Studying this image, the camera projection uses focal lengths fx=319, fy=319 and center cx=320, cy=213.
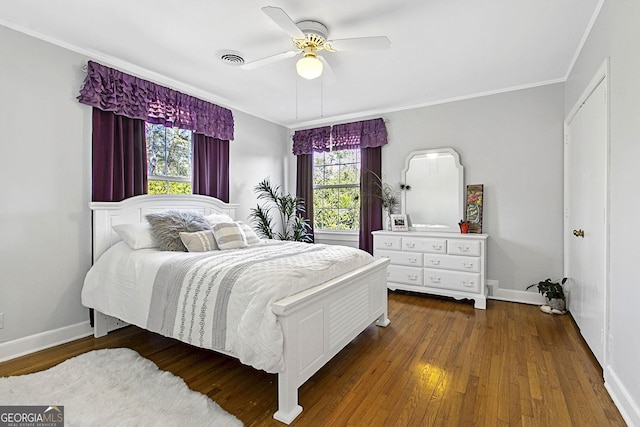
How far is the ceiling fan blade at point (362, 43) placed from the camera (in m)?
2.18

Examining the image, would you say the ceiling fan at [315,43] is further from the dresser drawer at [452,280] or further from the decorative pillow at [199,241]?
the dresser drawer at [452,280]

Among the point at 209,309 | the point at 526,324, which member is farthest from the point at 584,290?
the point at 209,309

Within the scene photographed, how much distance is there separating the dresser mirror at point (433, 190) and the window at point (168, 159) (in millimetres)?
2849

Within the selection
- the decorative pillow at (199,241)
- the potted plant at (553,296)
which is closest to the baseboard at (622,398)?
the potted plant at (553,296)

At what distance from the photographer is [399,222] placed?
4336mm

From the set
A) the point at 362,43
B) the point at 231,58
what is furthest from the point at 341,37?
the point at 231,58

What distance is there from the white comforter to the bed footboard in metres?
0.07

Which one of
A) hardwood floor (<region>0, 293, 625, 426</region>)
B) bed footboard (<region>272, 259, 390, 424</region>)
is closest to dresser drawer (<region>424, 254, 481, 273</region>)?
hardwood floor (<region>0, 293, 625, 426</region>)

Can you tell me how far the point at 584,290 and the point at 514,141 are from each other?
185 cm

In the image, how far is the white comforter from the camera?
1741 mm

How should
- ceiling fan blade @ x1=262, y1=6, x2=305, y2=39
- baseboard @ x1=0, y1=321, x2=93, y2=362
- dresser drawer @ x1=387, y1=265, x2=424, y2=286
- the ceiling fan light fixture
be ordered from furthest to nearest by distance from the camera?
dresser drawer @ x1=387, y1=265, x2=424, y2=286, baseboard @ x1=0, y1=321, x2=93, y2=362, the ceiling fan light fixture, ceiling fan blade @ x1=262, y1=6, x2=305, y2=39

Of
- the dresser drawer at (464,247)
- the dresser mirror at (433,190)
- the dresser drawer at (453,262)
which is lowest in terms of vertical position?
the dresser drawer at (453,262)

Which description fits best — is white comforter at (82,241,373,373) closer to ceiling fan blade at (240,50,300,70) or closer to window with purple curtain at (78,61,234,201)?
window with purple curtain at (78,61,234,201)

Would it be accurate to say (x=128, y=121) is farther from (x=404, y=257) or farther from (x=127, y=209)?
(x=404, y=257)
